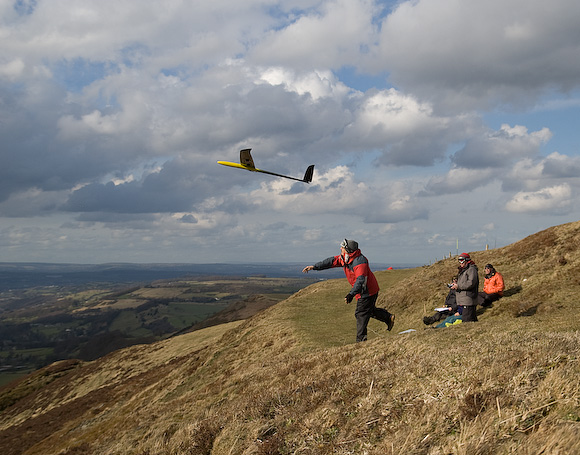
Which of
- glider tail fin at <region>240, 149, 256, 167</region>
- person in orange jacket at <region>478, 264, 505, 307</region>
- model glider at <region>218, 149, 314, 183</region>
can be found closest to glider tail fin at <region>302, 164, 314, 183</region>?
model glider at <region>218, 149, 314, 183</region>

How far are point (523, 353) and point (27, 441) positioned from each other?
28.4 metres

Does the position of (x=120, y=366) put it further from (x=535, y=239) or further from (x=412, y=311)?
(x=535, y=239)

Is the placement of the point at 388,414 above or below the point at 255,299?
above

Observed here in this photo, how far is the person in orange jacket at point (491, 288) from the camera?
2020 centimetres

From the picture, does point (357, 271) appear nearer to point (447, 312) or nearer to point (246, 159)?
point (447, 312)

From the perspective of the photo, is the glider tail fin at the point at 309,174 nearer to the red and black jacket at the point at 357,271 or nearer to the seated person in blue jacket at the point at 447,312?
the seated person in blue jacket at the point at 447,312

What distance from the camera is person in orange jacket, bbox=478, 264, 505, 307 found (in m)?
20.2

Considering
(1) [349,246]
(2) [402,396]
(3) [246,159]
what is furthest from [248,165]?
(2) [402,396]

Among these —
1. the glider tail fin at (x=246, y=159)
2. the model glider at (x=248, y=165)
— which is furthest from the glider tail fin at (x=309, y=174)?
the glider tail fin at (x=246, y=159)

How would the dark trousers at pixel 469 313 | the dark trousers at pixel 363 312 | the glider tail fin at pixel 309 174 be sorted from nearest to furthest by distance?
1. the dark trousers at pixel 363 312
2. the dark trousers at pixel 469 313
3. the glider tail fin at pixel 309 174

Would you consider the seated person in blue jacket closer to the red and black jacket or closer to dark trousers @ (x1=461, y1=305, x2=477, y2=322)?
dark trousers @ (x1=461, y1=305, x2=477, y2=322)

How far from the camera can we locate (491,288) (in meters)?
20.4

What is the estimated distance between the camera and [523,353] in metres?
8.26

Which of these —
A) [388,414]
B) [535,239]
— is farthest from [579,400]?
[535,239]
